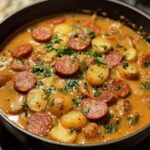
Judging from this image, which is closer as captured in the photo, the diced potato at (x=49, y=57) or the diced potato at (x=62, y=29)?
the diced potato at (x=49, y=57)

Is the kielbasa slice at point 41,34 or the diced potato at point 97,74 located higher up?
the diced potato at point 97,74

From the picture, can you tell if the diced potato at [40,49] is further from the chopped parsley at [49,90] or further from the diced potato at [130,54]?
the diced potato at [130,54]

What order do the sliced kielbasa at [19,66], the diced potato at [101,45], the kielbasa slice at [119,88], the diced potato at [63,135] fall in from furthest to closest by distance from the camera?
the diced potato at [101,45]
the sliced kielbasa at [19,66]
the kielbasa slice at [119,88]
the diced potato at [63,135]

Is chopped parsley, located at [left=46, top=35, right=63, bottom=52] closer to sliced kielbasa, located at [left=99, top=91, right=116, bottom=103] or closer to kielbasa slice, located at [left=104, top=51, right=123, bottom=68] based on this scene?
kielbasa slice, located at [left=104, top=51, right=123, bottom=68]

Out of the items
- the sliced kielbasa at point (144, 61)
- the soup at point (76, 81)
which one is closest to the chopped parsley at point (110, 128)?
the soup at point (76, 81)

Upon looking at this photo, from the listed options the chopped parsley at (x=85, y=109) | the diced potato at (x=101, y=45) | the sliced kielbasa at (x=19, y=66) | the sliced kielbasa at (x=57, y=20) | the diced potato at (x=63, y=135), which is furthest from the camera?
the sliced kielbasa at (x=57, y=20)

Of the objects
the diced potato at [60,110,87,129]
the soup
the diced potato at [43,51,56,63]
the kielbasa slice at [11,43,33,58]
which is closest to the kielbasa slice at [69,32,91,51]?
the soup

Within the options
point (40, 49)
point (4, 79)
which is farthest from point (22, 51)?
point (4, 79)
